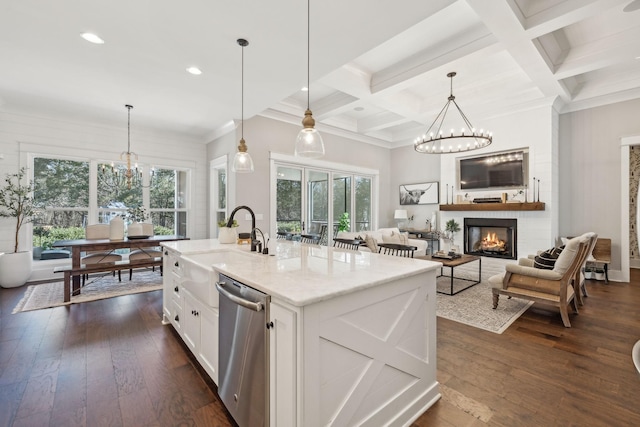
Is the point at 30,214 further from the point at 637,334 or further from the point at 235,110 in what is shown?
the point at 637,334

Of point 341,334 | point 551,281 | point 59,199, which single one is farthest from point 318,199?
point 341,334

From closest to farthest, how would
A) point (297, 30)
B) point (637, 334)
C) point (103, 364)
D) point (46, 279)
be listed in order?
point (103, 364)
point (297, 30)
point (637, 334)
point (46, 279)

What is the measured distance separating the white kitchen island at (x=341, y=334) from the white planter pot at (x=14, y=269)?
4416 mm

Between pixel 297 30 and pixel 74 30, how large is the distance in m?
2.11

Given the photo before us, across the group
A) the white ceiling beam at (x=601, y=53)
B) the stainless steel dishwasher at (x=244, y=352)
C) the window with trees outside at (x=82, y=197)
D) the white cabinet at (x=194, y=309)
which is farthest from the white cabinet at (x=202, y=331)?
the white ceiling beam at (x=601, y=53)

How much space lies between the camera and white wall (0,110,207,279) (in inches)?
185

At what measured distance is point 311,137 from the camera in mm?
2232

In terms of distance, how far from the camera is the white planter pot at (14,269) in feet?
14.6

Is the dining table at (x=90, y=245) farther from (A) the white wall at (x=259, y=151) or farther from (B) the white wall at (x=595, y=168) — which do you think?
(B) the white wall at (x=595, y=168)

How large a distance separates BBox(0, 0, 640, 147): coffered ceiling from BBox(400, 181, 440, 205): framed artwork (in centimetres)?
209

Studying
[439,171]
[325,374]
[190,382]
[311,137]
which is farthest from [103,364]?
[439,171]

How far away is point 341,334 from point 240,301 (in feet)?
1.83

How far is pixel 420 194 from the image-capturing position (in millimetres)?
7551

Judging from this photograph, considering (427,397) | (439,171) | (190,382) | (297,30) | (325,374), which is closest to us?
(325,374)
